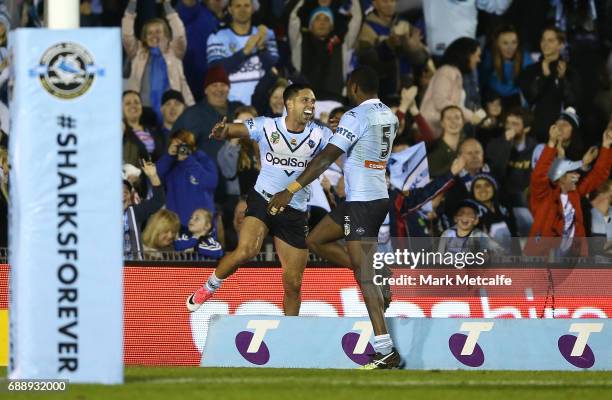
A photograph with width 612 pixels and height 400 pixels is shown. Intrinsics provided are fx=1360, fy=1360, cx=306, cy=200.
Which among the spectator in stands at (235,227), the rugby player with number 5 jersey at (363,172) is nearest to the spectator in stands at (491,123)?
the spectator in stands at (235,227)

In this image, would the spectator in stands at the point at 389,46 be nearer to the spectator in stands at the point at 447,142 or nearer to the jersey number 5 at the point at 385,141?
the spectator in stands at the point at 447,142

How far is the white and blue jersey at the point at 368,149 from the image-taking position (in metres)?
12.2

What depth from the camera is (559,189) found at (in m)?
17.3

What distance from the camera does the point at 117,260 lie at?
8992 mm

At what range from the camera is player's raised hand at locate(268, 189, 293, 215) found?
39.6ft

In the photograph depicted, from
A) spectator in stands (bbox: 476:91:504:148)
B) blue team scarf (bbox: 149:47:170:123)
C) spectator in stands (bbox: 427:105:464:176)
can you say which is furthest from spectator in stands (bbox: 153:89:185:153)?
spectator in stands (bbox: 476:91:504:148)

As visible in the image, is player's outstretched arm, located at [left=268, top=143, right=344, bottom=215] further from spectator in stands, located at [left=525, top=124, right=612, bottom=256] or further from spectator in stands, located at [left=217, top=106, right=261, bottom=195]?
spectator in stands, located at [left=525, top=124, right=612, bottom=256]

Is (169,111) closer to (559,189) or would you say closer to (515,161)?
(515,161)

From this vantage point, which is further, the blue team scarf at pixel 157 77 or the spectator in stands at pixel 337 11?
the spectator in stands at pixel 337 11

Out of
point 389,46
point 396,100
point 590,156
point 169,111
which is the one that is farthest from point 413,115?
point 169,111

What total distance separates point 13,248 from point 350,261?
14.2 feet

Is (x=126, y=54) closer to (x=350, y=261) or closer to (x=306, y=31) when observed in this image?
(x=306, y=31)

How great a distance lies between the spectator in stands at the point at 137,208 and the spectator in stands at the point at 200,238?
436 millimetres

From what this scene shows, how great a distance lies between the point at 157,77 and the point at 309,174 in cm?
620
